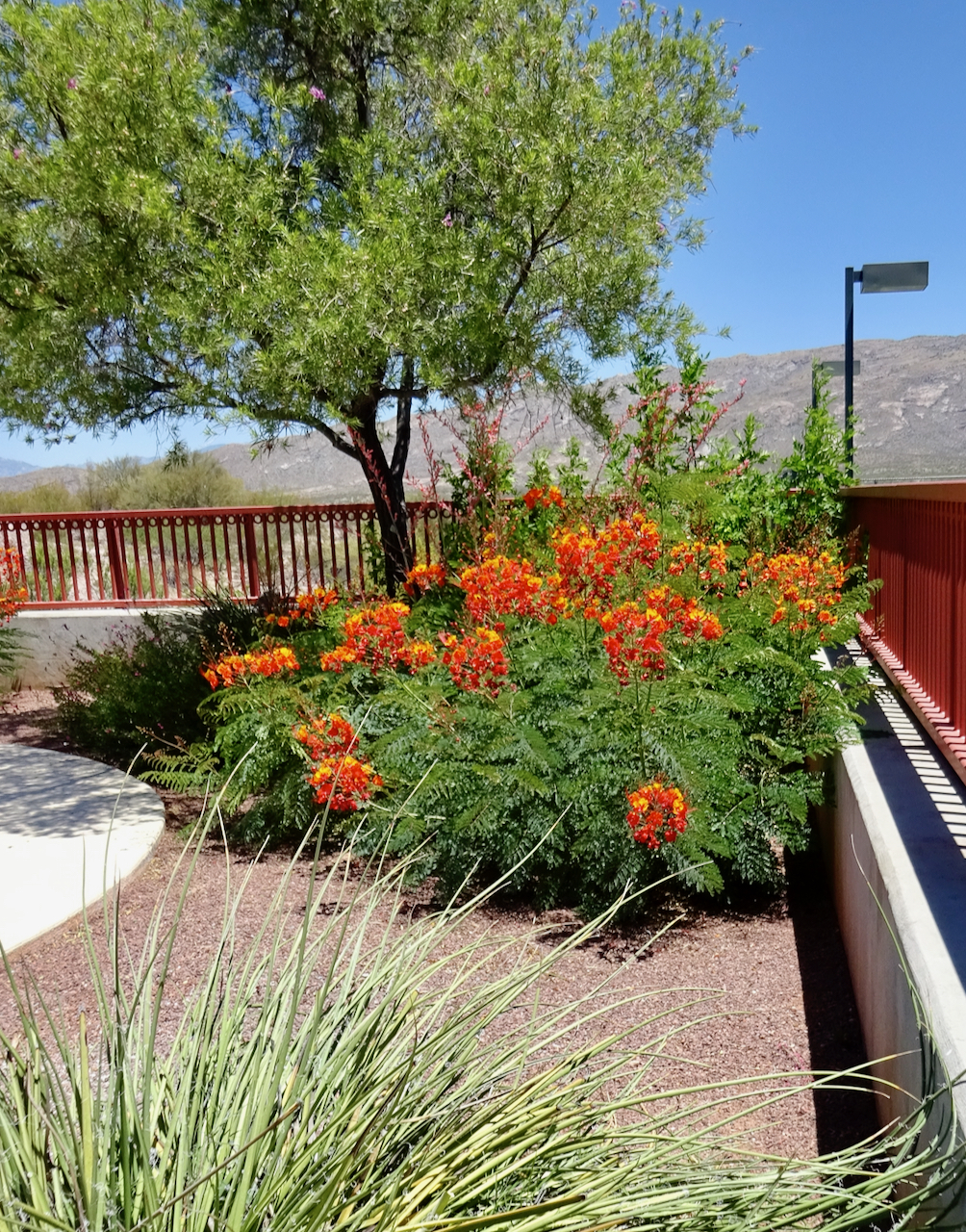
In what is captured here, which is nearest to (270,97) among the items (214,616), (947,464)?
(214,616)

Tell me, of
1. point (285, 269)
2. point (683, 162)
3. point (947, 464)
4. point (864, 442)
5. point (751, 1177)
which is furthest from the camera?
point (864, 442)

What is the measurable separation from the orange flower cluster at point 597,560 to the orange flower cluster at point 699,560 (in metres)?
0.19

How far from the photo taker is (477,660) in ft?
16.3

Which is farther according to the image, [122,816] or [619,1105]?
[122,816]

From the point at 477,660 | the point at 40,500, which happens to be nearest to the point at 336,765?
the point at 477,660

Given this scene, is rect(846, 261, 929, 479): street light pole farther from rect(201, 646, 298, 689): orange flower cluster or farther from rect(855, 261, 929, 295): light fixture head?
rect(201, 646, 298, 689): orange flower cluster

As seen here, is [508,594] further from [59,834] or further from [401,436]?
[401,436]

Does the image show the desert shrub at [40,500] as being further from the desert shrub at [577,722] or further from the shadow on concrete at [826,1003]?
the shadow on concrete at [826,1003]

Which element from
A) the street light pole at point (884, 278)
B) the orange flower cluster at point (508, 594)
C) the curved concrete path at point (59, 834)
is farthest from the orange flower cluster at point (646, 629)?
the street light pole at point (884, 278)

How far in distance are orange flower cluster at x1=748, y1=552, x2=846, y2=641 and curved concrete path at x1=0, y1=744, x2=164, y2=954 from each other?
11.1 feet

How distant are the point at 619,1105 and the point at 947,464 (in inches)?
2373

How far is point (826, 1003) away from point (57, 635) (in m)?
10.9

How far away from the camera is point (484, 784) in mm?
4750

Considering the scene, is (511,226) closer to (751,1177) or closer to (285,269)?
(285,269)
